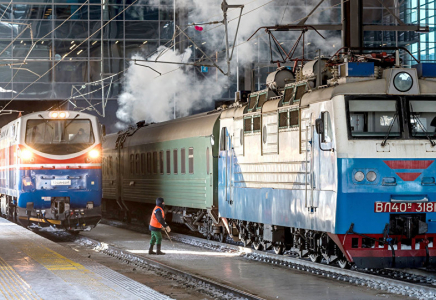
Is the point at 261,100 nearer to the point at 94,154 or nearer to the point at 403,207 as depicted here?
the point at 403,207

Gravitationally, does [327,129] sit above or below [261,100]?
below

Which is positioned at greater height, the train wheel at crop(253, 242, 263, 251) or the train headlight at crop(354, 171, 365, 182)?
the train headlight at crop(354, 171, 365, 182)

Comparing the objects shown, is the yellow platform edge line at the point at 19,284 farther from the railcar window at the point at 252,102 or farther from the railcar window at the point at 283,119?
the railcar window at the point at 252,102

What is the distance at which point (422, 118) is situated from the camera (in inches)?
515

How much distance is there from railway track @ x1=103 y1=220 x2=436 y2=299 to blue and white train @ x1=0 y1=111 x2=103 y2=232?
19.9 ft

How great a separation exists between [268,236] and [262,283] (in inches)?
123

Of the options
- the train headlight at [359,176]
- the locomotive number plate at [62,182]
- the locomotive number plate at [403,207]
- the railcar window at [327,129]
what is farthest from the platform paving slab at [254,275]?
→ the locomotive number plate at [62,182]

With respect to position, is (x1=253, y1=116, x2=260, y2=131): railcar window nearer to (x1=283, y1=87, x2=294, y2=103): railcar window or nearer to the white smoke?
(x1=283, y1=87, x2=294, y2=103): railcar window

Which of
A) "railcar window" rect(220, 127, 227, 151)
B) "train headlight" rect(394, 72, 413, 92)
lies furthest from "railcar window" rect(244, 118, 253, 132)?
"train headlight" rect(394, 72, 413, 92)

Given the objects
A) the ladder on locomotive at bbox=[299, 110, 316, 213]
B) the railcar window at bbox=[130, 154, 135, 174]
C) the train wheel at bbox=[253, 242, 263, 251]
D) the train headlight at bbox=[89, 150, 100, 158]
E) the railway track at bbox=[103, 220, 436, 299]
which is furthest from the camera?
the railcar window at bbox=[130, 154, 135, 174]

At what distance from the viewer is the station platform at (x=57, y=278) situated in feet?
35.0

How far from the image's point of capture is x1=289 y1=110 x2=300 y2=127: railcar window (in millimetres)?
14469

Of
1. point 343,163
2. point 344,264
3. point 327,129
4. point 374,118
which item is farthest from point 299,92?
point 344,264

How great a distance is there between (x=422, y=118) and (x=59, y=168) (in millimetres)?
12298
